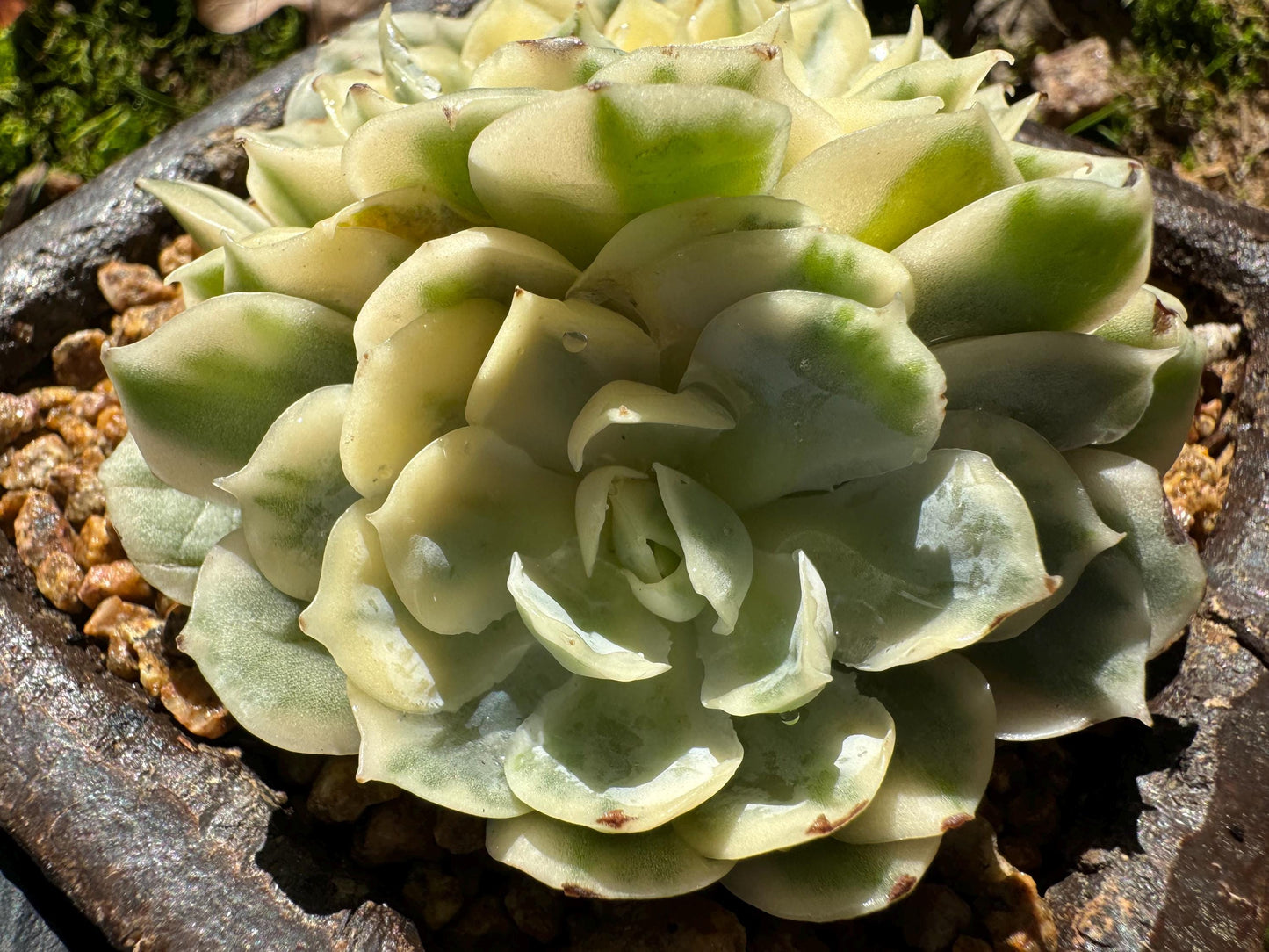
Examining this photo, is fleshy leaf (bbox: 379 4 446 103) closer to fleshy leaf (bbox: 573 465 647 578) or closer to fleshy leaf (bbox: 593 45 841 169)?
fleshy leaf (bbox: 593 45 841 169)

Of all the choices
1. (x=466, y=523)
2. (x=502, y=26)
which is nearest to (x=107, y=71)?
(x=502, y=26)

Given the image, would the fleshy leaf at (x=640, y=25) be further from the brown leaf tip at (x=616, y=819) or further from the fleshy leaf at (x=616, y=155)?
the brown leaf tip at (x=616, y=819)

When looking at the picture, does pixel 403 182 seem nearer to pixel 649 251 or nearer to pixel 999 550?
pixel 649 251

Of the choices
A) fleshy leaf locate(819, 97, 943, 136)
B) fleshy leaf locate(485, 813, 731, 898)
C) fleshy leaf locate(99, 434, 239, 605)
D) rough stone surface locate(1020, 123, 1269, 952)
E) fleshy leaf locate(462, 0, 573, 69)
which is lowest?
rough stone surface locate(1020, 123, 1269, 952)

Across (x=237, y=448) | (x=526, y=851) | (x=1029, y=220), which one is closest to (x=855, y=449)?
(x=1029, y=220)

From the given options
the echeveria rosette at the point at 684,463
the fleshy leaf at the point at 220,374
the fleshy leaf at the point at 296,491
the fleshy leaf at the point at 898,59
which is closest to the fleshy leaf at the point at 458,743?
the echeveria rosette at the point at 684,463

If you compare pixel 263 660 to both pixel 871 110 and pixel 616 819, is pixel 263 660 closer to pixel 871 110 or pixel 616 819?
pixel 616 819

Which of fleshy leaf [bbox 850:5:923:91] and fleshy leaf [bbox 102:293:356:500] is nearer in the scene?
fleshy leaf [bbox 102:293:356:500]

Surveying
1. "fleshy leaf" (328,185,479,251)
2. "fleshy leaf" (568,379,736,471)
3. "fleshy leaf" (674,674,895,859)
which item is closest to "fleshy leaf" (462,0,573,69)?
"fleshy leaf" (328,185,479,251)

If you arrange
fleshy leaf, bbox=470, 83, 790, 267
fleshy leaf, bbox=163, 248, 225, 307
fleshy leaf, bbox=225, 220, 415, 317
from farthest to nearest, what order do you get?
fleshy leaf, bbox=163, 248, 225, 307 < fleshy leaf, bbox=225, 220, 415, 317 < fleshy leaf, bbox=470, 83, 790, 267
